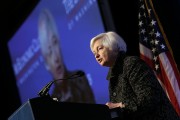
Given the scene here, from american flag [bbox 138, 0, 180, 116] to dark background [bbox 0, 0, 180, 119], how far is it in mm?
59

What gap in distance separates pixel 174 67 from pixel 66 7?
5.84ft

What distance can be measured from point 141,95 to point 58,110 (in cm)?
45

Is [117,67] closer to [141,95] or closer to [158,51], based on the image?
[141,95]

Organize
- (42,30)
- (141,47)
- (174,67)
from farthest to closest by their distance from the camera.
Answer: (42,30) < (141,47) < (174,67)

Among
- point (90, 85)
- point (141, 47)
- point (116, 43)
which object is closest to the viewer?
point (116, 43)

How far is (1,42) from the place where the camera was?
7.05m

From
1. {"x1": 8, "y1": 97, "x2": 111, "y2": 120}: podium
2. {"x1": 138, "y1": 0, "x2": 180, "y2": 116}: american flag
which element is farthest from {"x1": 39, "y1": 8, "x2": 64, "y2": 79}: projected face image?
{"x1": 8, "y1": 97, "x2": 111, "y2": 120}: podium

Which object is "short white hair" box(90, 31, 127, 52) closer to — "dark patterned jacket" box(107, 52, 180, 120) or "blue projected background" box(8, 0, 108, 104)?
"dark patterned jacket" box(107, 52, 180, 120)

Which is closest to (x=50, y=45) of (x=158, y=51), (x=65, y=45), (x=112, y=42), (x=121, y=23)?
(x=65, y=45)

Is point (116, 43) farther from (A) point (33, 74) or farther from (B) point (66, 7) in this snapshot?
(A) point (33, 74)

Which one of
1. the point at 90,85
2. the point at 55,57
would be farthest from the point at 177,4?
the point at 55,57

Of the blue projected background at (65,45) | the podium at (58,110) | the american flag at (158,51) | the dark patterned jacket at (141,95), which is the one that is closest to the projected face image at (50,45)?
the blue projected background at (65,45)

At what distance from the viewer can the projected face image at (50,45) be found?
5352mm

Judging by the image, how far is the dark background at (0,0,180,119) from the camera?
3.93 metres
